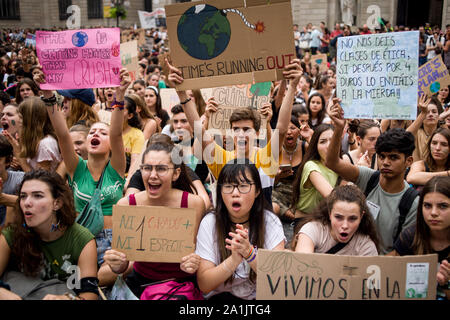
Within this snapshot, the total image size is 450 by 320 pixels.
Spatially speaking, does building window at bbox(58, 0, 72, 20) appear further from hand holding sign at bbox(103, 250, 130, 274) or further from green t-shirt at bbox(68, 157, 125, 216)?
hand holding sign at bbox(103, 250, 130, 274)

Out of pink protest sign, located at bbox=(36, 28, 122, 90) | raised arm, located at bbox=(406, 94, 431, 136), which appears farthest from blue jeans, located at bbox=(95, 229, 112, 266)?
raised arm, located at bbox=(406, 94, 431, 136)

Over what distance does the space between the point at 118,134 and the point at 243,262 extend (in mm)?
1667

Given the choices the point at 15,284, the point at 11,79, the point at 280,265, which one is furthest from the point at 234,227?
the point at 11,79

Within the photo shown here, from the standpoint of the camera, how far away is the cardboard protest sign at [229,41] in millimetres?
3674

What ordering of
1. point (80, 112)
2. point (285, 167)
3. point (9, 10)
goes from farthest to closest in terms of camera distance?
point (9, 10)
point (80, 112)
point (285, 167)

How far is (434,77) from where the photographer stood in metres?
6.04

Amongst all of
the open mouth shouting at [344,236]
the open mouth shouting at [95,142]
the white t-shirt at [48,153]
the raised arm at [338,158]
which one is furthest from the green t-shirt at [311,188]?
the white t-shirt at [48,153]

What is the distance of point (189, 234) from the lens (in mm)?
2809

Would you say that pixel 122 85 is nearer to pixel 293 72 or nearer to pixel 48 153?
pixel 48 153

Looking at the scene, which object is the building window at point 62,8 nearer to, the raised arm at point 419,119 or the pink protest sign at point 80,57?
the pink protest sign at point 80,57

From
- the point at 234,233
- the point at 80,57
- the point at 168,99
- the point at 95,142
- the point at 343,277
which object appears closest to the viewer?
the point at 343,277

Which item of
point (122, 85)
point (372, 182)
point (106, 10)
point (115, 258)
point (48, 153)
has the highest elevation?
point (106, 10)

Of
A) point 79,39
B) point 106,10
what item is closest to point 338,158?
point 79,39
